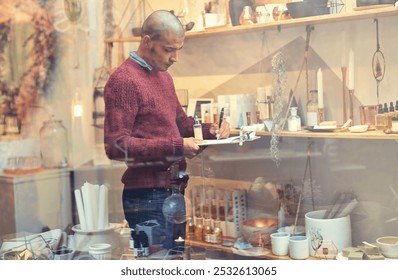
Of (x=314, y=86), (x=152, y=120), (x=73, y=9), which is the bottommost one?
(x=152, y=120)

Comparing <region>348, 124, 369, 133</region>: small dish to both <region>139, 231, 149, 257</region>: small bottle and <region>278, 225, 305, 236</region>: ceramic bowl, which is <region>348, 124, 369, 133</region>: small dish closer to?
<region>278, 225, 305, 236</region>: ceramic bowl

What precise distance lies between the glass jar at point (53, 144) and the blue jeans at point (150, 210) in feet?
1.02

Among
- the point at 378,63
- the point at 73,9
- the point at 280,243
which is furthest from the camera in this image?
the point at 73,9

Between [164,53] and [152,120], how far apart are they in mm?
251

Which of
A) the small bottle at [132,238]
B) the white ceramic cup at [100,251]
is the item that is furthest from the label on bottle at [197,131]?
the white ceramic cup at [100,251]

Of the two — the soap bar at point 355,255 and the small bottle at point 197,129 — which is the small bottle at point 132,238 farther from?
the soap bar at point 355,255

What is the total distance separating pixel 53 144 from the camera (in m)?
2.53

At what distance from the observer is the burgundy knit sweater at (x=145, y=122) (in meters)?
2.30

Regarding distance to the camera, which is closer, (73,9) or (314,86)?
(314,86)

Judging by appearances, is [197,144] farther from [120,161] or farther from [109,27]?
[109,27]

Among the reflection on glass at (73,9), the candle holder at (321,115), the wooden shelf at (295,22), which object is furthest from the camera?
the reflection on glass at (73,9)

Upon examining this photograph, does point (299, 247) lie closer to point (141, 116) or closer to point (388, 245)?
point (388, 245)

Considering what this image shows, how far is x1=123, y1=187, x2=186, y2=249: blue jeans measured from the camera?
239 cm

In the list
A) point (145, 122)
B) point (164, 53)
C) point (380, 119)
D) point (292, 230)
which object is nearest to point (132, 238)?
point (145, 122)
